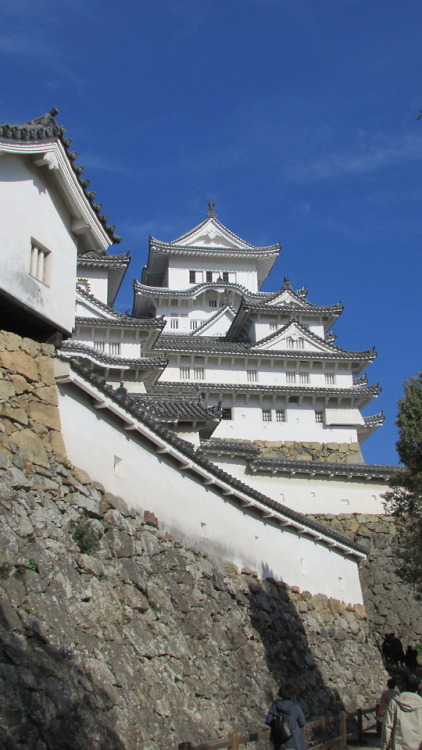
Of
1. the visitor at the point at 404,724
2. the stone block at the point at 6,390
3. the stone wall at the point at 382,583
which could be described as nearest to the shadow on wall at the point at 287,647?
the visitor at the point at 404,724

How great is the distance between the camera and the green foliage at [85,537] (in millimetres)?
10258

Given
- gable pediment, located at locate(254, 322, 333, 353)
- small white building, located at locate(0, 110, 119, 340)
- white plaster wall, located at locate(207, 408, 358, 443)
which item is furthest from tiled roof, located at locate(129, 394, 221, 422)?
gable pediment, located at locate(254, 322, 333, 353)

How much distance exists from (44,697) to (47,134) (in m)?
8.09

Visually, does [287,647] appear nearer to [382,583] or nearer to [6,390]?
[6,390]

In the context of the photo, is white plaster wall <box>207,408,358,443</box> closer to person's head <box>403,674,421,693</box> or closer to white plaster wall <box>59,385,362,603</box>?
white plaster wall <box>59,385,362,603</box>

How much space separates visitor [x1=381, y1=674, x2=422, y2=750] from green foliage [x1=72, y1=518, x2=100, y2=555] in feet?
14.8

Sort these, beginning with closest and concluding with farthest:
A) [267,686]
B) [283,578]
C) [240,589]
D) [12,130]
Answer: [12,130] < [267,686] < [240,589] < [283,578]

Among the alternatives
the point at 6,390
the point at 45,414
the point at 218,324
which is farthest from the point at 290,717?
the point at 218,324

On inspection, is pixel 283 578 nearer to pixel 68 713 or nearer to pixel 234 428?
pixel 68 713

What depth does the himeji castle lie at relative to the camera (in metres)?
28.7

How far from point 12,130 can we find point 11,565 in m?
6.30

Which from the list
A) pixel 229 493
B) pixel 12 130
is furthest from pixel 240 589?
pixel 12 130

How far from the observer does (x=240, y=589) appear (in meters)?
15.6

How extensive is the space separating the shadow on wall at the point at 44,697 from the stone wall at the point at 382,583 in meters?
19.7
